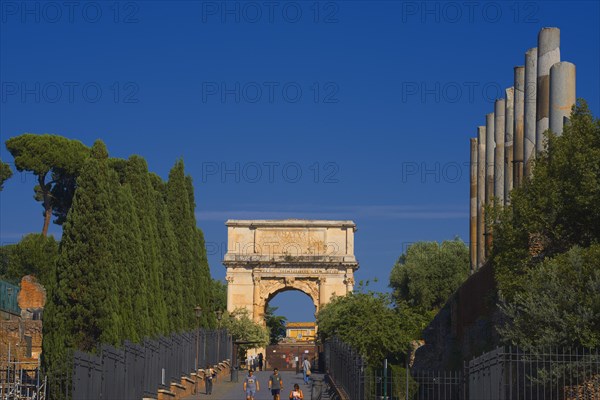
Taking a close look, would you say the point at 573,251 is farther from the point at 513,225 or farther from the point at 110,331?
the point at 110,331

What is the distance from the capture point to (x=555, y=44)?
31.2m

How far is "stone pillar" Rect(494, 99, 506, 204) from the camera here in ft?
135

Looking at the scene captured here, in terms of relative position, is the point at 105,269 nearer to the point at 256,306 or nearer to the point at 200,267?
the point at 200,267

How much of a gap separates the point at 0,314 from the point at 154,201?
30.3 ft

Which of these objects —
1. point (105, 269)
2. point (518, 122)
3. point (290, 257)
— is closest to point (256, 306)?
point (290, 257)

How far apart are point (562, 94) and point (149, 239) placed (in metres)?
14.3

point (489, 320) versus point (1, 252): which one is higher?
point (1, 252)

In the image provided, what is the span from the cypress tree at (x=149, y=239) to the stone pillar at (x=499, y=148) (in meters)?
11.9

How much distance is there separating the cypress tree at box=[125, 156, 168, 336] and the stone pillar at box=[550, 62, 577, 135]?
12.9 meters

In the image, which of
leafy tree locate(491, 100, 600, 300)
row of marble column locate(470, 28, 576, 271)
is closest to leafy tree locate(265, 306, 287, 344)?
→ row of marble column locate(470, 28, 576, 271)

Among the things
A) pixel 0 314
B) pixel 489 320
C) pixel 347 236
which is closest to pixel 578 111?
pixel 489 320

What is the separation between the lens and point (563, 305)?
22328mm

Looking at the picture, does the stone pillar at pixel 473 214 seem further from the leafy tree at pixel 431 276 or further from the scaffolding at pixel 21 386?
the leafy tree at pixel 431 276

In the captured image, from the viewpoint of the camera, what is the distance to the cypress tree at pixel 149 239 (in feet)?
119
